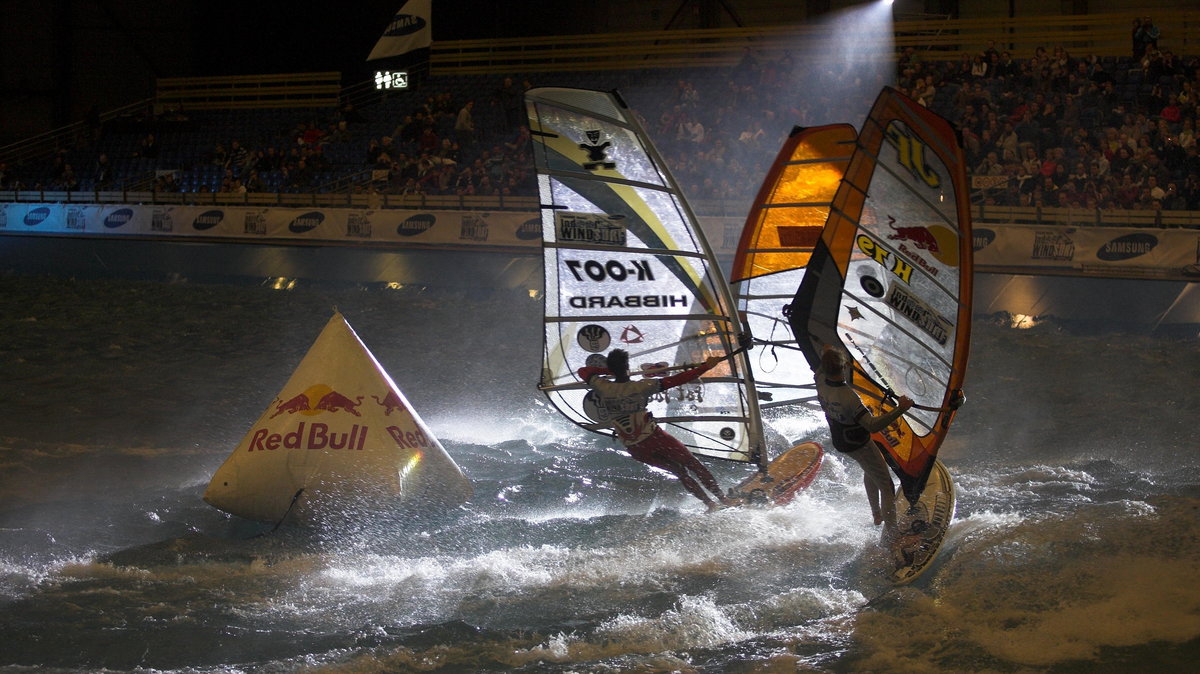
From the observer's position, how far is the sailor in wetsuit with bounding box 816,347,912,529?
625 centimetres

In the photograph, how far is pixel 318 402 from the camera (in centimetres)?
687

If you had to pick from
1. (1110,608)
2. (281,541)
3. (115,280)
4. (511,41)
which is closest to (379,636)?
(281,541)

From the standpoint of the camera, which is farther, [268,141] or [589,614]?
[268,141]

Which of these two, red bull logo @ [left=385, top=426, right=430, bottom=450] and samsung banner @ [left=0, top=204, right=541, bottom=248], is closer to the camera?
red bull logo @ [left=385, top=426, right=430, bottom=450]

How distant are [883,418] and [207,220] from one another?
61.0 feet

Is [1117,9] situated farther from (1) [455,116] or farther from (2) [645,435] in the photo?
(2) [645,435]

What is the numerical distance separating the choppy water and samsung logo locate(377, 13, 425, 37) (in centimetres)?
1739

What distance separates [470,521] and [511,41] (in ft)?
71.9

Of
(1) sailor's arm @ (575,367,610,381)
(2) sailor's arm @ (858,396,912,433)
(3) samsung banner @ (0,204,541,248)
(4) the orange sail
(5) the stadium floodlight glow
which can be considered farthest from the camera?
(5) the stadium floodlight glow

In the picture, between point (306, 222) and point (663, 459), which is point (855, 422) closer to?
point (663, 459)

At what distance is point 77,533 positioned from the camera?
688 cm

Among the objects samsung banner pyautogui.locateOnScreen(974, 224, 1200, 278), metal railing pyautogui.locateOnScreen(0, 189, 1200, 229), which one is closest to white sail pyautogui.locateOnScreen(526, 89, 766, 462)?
samsung banner pyautogui.locateOnScreen(974, 224, 1200, 278)

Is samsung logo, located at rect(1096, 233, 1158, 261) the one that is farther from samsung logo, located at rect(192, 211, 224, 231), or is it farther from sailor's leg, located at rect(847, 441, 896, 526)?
samsung logo, located at rect(192, 211, 224, 231)

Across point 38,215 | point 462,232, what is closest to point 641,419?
point 462,232
